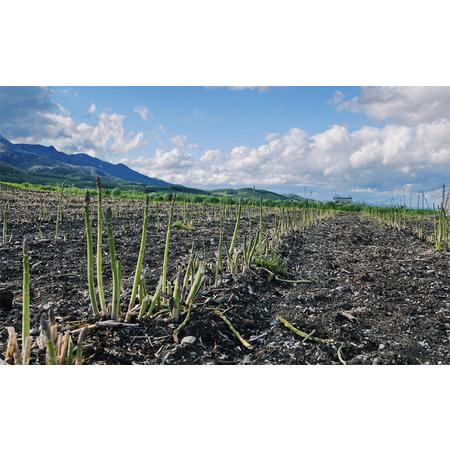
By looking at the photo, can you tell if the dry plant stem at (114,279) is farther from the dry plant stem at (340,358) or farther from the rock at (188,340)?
the dry plant stem at (340,358)

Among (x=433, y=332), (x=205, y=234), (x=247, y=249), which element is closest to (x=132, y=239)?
(x=205, y=234)

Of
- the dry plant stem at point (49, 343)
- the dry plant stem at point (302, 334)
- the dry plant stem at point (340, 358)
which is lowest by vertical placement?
the dry plant stem at point (340, 358)

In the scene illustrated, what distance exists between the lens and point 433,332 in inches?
104

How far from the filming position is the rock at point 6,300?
259cm

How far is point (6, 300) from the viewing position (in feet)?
8.57

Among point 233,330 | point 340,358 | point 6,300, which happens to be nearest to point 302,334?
point 340,358

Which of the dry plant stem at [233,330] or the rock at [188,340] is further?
the dry plant stem at [233,330]

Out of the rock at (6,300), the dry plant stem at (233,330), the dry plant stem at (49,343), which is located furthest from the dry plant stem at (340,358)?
the rock at (6,300)

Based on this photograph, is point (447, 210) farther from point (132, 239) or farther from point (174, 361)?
point (174, 361)

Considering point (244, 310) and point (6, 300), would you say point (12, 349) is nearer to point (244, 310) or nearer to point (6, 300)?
point (6, 300)

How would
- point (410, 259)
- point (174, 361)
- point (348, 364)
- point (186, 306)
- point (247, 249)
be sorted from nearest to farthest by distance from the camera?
Result: point (174, 361) < point (348, 364) < point (186, 306) < point (247, 249) < point (410, 259)
